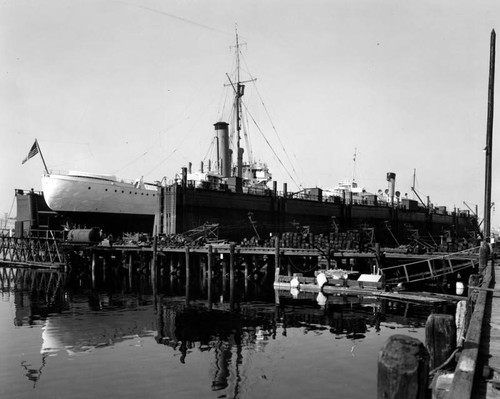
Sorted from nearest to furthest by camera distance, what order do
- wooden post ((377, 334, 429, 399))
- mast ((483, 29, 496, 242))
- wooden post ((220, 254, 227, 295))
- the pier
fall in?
wooden post ((377, 334, 429, 399))
the pier
mast ((483, 29, 496, 242))
wooden post ((220, 254, 227, 295))

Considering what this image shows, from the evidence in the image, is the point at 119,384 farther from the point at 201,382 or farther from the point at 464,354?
the point at 464,354

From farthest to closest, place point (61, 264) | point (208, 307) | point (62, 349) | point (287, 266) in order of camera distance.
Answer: point (61, 264)
point (287, 266)
point (208, 307)
point (62, 349)

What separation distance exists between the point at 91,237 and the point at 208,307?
2172 cm

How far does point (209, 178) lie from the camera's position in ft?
169

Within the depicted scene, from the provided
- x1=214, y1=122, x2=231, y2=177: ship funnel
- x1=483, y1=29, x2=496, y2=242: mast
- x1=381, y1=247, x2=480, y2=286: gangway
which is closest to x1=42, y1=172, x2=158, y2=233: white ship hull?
x1=214, y1=122, x2=231, y2=177: ship funnel

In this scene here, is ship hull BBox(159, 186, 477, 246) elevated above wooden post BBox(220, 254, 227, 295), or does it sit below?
above

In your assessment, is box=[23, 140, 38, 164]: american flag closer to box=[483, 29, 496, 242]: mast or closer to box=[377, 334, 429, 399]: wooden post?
box=[483, 29, 496, 242]: mast

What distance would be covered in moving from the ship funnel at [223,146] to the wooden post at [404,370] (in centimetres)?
5022

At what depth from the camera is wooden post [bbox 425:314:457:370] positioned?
7.40m

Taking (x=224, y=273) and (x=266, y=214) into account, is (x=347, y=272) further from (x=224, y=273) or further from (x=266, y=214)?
(x=266, y=214)

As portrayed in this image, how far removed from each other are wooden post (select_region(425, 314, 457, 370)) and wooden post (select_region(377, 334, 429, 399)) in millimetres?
2918

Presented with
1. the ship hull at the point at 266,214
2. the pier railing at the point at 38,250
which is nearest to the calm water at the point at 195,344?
the pier railing at the point at 38,250

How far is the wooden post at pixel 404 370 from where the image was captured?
470 centimetres

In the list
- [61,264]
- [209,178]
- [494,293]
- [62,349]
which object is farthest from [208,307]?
[209,178]
